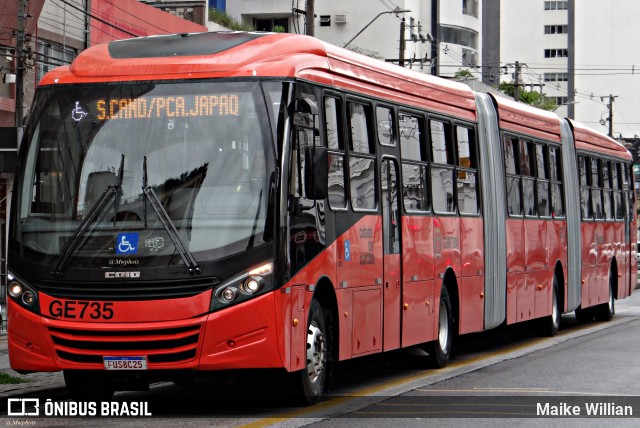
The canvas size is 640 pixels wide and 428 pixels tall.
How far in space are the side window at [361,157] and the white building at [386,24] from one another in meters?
55.4

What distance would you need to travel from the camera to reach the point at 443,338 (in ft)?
57.9

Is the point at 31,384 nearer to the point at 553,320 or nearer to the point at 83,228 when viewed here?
the point at 83,228

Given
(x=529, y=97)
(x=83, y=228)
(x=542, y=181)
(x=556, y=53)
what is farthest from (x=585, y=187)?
(x=556, y=53)

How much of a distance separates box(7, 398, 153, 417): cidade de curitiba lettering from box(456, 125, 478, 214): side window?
6.47 meters

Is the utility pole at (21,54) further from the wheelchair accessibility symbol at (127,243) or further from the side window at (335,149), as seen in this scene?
the wheelchair accessibility symbol at (127,243)

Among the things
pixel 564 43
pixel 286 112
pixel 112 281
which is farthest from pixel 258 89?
pixel 564 43

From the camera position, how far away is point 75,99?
497 inches

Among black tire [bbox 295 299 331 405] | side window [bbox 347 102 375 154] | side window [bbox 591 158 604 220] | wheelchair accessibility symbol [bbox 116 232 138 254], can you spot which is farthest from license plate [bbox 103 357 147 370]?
side window [bbox 591 158 604 220]

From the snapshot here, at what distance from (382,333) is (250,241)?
347 centimetres

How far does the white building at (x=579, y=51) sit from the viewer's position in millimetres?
110625

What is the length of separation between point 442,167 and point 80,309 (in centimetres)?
675

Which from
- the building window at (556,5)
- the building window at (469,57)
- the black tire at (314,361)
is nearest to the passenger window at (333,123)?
the black tire at (314,361)

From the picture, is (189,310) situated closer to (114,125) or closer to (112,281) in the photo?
(112,281)

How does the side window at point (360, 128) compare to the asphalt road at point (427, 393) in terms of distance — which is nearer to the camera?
the asphalt road at point (427, 393)
